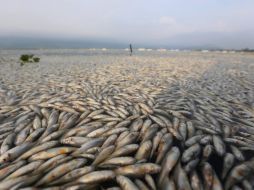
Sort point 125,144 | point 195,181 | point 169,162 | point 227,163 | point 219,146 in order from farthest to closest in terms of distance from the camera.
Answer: point 219,146 < point 125,144 < point 227,163 < point 169,162 < point 195,181

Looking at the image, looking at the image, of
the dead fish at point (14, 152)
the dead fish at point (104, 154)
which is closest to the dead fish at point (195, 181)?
the dead fish at point (104, 154)

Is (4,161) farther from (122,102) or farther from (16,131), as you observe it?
(122,102)

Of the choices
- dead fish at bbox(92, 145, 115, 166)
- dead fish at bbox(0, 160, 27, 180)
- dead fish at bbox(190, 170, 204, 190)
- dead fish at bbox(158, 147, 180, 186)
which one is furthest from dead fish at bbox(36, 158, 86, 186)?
dead fish at bbox(190, 170, 204, 190)

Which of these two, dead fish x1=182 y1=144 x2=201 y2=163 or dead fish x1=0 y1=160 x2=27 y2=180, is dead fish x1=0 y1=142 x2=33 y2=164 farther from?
dead fish x1=182 y1=144 x2=201 y2=163

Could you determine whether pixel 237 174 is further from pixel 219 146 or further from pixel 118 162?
pixel 118 162

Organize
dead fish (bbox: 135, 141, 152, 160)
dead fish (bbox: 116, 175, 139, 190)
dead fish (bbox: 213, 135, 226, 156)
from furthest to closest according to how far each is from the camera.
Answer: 1. dead fish (bbox: 213, 135, 226, 156)
2. dead fish (bbox: 135, 141, 152, 160)
3. dead fish (bbox: 116, 175, 139, 190)

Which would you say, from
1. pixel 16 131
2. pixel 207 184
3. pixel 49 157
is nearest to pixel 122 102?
pixel 16 131

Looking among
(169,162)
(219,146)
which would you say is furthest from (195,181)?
(219,146)

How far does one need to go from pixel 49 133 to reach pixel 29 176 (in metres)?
1.53

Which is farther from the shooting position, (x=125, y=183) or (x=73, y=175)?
(x=73, y=175)

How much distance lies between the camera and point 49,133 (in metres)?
4.88

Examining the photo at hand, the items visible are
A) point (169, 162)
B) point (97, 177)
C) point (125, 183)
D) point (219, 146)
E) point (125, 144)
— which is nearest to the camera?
point (125, 183)

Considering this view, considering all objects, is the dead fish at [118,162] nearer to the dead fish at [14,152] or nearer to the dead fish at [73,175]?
the dead fish at [73,175]

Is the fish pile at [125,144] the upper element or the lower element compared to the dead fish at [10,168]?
lower
